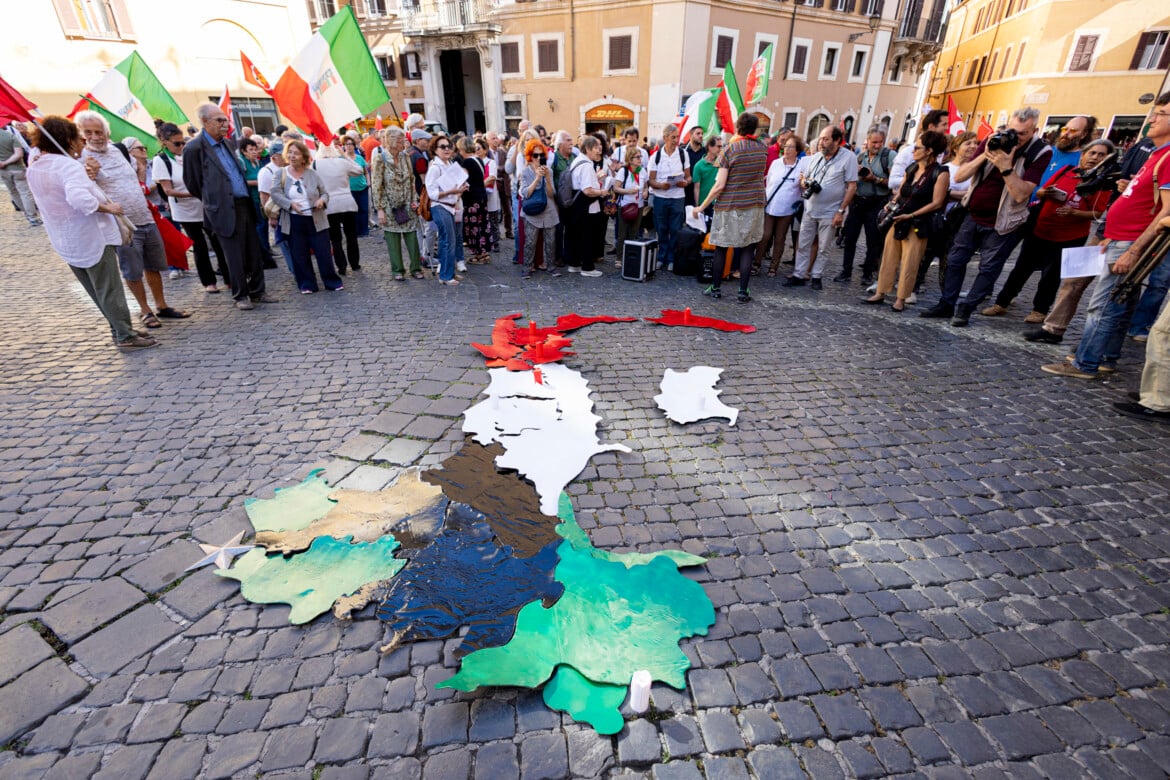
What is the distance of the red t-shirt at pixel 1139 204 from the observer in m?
4.16

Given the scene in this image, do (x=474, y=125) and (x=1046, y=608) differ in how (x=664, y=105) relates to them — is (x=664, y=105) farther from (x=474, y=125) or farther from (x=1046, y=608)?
(x=1046, y=608)

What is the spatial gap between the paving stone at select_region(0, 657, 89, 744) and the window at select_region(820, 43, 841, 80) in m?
35.0

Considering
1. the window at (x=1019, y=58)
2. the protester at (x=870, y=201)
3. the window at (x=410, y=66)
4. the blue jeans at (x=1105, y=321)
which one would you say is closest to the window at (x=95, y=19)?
the window at (x=410, y=66)

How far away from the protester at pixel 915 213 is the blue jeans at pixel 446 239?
18.2 feet

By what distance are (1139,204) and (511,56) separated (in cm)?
2857

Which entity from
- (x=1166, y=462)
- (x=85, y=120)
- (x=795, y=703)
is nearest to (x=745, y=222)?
(x=1166, y=462)

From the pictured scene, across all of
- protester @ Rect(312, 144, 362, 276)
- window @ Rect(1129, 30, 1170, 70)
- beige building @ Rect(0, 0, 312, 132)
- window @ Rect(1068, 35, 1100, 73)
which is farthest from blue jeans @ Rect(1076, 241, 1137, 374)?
window @ Rect(1068, 35, 1100, 73)

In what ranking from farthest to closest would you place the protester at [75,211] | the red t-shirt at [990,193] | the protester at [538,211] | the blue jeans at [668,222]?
the blue jeans at [668,222] < the protester at [538,211] < the red t-shirt at [990,193] < the protester at [75,211]

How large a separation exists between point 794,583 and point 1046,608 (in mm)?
1134

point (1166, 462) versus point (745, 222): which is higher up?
point (745, 222)

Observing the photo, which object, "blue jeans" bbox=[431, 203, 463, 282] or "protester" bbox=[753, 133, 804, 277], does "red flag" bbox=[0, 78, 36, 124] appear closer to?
"blue jeans" bbox=[431, 203, 463, 282]

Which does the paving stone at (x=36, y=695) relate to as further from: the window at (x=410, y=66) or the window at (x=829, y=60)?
the window at (x=829, y=60)

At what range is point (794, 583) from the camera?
8.87ft

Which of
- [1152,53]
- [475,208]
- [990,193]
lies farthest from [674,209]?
[1152,53]
